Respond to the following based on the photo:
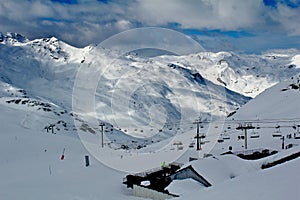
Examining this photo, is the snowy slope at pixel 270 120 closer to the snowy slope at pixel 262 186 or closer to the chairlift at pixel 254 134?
the chairlift at pixel 254 134

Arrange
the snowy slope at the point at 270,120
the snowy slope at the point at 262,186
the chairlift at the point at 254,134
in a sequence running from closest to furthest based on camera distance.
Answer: the snowy slope at the point at 262,186 < the snowy slope at the point at 270,120 < the chairlift at the point at 254,134

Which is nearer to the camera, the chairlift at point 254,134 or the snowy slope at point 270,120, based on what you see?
the snowy slope at point 270,120

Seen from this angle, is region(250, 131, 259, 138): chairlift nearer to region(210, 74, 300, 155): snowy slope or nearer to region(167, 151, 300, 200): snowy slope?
region(210, 74, 300, 155): snowy slope

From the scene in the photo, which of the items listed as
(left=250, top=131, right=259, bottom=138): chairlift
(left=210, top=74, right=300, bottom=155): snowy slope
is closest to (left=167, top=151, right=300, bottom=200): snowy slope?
(left=210, top=74, right=300, bottom=155): snowy slope

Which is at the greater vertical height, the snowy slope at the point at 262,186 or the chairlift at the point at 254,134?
the snowy slope at the point at 262,186

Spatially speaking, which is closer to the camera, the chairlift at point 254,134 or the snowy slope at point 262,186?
the snowy slope at point 262,186

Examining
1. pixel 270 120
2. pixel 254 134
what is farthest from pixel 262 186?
pixel 270 120

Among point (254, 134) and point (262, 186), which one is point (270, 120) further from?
point (262, 186)

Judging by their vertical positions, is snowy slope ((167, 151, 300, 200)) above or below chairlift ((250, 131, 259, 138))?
above

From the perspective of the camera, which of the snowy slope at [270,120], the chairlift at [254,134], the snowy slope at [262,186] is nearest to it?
the snowy slope at [262,186]

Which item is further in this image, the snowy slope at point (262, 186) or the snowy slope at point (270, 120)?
the snowy slope at point (270, 120)

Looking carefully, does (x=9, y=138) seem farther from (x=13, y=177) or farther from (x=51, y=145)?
(x=13, y=177)

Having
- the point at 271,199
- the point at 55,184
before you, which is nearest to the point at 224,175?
the point at 55,184

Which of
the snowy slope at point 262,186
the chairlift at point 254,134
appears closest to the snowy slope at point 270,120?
the chairlift at point 254,134
